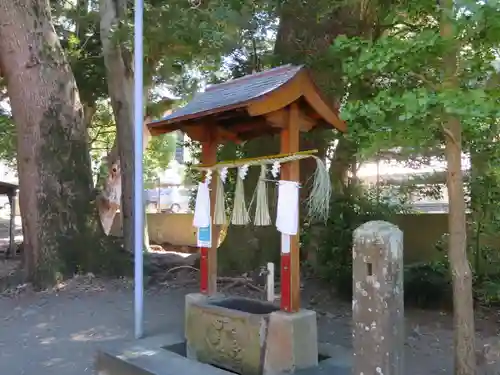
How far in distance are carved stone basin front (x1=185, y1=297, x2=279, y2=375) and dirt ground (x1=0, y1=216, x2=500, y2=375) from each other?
3.87 feet

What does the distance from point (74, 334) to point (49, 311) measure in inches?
55.0

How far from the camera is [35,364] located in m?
6.16

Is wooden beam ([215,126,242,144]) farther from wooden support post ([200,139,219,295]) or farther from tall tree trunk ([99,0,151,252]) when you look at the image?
tall tree trunk ([99,0,151,252])

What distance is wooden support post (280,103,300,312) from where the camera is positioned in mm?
5160

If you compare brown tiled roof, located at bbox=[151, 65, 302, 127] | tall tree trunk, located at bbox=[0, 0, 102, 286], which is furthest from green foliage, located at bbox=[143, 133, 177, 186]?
brown tiled roof, located at bbox=[151, 65, 302, 127]

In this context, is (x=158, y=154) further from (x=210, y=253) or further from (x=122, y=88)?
(x=210, y=253)

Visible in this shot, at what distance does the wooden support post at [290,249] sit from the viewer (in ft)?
16.9

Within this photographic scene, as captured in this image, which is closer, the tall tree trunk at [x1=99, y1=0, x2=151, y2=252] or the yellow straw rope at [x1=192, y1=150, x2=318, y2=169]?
the yellow straw rope at [x1=192, y1=150, x2=318, y2=169]

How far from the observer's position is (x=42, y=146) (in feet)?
32.8

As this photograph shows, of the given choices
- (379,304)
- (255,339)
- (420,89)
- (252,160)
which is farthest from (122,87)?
(379,304)

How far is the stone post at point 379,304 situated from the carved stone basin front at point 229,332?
1.95 m

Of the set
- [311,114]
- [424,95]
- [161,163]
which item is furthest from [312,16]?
[161,163]

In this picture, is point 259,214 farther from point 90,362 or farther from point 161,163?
point 161,163

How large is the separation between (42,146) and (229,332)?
633cm
